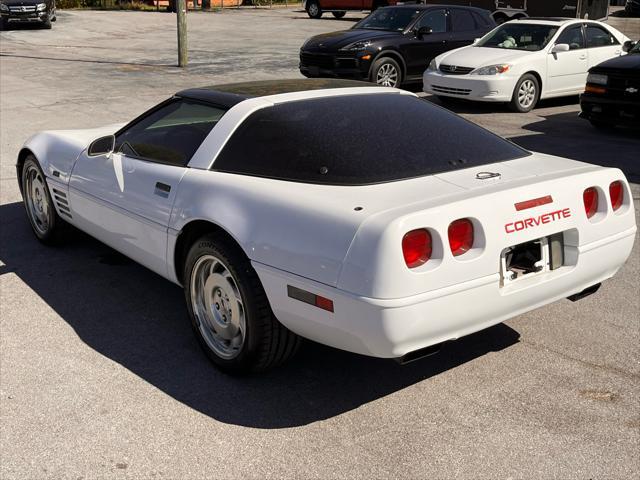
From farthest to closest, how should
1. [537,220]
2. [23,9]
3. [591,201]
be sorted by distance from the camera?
[23,9] → [591,201] → [537,220]

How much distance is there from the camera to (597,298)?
17.3 feet

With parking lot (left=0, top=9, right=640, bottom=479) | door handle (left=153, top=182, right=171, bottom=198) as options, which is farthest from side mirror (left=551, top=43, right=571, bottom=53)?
door handle (left=153, top=182, right=171, bottom=198)

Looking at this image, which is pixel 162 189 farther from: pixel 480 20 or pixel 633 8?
pixel 633 8

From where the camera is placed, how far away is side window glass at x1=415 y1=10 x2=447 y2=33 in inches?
604

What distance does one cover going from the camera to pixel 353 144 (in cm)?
407

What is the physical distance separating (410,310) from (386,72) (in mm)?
11815

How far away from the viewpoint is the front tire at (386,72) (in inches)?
567

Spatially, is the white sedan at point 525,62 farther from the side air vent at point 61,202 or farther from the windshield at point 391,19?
the side air vent at point 61,202

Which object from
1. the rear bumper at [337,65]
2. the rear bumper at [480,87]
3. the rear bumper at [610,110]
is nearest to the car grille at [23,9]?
the rear bumper at [337,65]

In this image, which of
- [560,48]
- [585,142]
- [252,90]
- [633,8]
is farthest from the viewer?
[633,8]

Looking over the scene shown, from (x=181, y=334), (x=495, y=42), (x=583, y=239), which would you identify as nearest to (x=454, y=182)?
(x=583, y=239)

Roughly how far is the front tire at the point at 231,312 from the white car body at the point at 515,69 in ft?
30.1

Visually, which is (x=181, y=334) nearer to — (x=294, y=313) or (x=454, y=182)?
(x=294, y=313)

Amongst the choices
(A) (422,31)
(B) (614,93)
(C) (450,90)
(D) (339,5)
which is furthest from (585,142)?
(D) (339,5)
